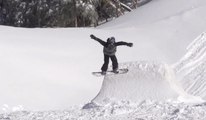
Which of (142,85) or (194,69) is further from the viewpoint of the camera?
(194,69)

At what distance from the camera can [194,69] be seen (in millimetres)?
17828

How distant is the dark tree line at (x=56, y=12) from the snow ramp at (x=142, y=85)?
15.9 meters

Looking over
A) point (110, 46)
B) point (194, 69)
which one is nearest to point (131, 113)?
point (110, 46)

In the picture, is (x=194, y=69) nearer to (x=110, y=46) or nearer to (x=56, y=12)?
(x=110, y=46)

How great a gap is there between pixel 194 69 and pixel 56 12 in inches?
524

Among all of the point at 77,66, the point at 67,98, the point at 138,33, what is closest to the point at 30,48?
the point at 77,66

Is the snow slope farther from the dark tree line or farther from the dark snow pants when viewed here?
the dark tree line

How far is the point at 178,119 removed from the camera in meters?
9.02

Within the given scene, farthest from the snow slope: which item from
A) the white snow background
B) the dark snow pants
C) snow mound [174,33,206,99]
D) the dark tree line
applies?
the dark tree line

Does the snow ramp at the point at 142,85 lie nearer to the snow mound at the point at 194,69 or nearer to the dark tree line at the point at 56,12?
the snow mound at the point at 194,69

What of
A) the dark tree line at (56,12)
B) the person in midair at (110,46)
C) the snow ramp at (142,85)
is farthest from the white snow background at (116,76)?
the dark tree line at (56,12)

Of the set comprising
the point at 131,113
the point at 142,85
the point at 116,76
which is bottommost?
the point at 131,113

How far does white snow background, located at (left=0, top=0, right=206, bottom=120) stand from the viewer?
10.6 m

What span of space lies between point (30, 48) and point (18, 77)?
1.75 m
